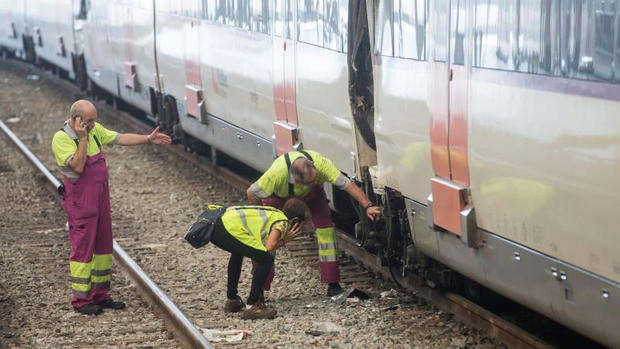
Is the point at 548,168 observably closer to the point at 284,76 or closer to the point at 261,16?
the point at 284,76

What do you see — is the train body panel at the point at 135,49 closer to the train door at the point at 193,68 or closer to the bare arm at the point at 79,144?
the train door at the point at 193,68

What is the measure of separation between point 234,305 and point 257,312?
0.80 ft

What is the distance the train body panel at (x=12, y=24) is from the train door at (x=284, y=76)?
1679 cm

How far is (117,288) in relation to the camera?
9695 millimetres

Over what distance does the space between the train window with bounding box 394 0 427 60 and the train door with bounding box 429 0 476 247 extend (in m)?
0.19

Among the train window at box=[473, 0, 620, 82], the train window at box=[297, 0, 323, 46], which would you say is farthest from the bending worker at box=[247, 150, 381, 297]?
the train window at box=[473, 0, 620, 82]

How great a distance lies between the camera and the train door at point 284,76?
10414mm

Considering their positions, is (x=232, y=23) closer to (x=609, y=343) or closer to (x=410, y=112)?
(x=410, y=112)

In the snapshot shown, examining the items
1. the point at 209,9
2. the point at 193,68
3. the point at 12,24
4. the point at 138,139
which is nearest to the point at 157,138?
the point at 138,139

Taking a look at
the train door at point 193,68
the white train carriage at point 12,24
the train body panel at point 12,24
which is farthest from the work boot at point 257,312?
the white train carriage at point 12,24

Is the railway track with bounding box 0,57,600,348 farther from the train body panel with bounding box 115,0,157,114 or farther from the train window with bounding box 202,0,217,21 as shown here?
the train body panel with bounding box 115,0,157,114

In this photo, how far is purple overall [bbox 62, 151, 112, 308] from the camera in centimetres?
873

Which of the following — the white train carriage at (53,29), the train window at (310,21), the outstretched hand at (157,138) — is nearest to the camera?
the outstretched hand at (157,138)

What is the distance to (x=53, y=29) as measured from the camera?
2331 centimetres
